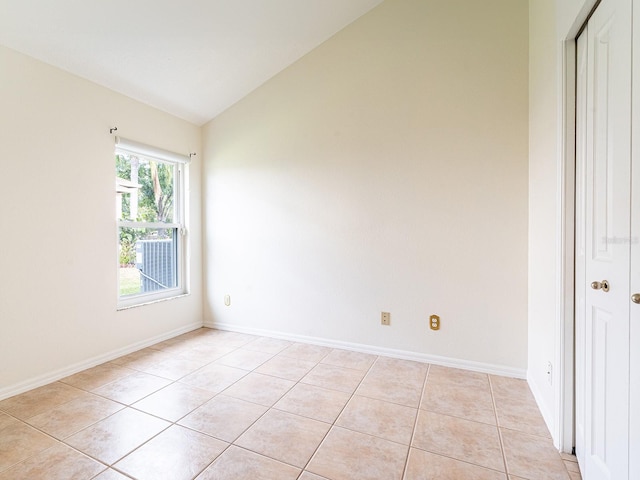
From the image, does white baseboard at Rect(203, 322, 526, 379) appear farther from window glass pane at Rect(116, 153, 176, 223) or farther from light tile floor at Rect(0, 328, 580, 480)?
window glass pane at Rect(116, 153, 176, 223)

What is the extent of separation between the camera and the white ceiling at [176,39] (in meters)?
1.97

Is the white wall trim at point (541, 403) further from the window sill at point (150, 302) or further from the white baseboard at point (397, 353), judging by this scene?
the window sill at point (150, 302)

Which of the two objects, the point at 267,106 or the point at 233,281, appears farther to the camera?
the point at 233,281

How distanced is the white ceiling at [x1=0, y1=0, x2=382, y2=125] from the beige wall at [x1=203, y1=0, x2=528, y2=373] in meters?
0.23

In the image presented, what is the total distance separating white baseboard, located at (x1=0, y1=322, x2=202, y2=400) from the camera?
2.05m

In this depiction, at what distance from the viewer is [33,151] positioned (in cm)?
213

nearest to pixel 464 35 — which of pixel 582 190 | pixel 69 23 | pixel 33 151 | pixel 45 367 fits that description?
pixel 582 190

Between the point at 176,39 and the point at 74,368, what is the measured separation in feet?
8.53

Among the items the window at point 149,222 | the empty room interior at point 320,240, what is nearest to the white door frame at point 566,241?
the empty room interior at point 320,240

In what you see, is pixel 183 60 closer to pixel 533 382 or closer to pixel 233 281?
pixel 233 281

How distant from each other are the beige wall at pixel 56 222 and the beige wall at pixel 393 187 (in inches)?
42.5

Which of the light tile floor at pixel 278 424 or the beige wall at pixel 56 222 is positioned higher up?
the beige wall at pixel 56 222

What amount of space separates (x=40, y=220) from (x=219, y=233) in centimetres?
152

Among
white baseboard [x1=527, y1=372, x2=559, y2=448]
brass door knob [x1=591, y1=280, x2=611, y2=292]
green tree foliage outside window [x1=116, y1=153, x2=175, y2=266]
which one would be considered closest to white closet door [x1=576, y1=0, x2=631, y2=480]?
brass door knob [x1=591, y1=280, x2=611, y2=292]
